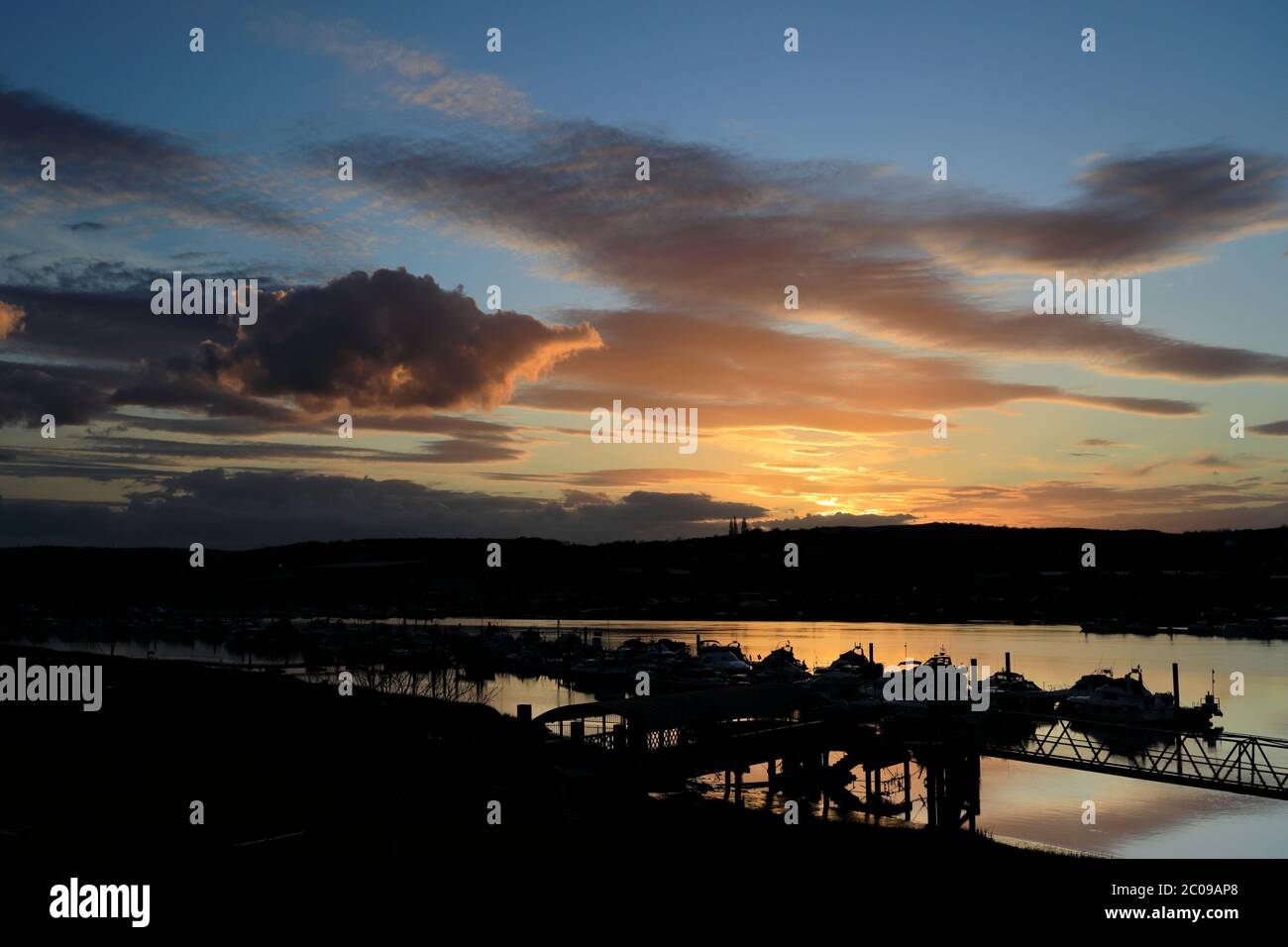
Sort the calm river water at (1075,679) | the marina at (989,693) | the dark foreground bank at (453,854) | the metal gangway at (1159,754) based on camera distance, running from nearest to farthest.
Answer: the dark foreground bank at (453,854) < the metal gangway at (1159,754) < the marina at (989,693) < the calm river water at (1075,679)

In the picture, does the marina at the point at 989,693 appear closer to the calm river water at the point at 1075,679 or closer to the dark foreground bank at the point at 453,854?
the calm river water at the point at 1075,679

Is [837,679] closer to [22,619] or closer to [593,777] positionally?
[593,777]

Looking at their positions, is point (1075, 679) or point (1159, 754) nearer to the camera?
point (1159, 754)

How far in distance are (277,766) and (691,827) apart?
19.5 meters

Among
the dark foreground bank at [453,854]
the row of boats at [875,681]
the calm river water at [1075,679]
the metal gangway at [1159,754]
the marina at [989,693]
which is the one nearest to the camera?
the dark foreground bank at [453,854]

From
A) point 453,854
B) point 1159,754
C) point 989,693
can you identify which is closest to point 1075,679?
point 989,693

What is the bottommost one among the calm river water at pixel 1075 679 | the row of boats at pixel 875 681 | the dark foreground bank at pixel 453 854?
the calm river water at pixel 1075 679

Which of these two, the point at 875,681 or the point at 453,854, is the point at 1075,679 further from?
the point at 453,854

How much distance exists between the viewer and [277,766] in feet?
130

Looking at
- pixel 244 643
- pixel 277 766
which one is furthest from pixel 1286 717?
pixel 244 643

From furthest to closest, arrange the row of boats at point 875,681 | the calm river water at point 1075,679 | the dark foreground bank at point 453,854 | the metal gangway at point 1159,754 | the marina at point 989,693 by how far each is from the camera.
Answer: the row of boats at point 875,681, the calm river water at point 1075,679, the marina at point 989,693, the metal gangway at point 1159,754, the dark foreground bank at point 453,854

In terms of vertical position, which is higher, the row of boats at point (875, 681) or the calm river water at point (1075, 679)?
the row of boats at point (875, 681)

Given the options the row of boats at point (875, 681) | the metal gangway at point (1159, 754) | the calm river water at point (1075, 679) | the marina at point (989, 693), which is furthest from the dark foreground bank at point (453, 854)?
the row of boats at point (875, 681)

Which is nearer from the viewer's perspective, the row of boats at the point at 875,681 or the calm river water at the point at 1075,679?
the calm river water at the point at 1075,679
